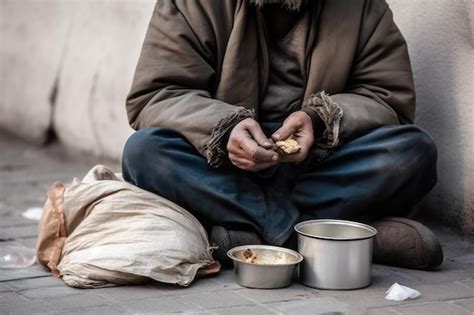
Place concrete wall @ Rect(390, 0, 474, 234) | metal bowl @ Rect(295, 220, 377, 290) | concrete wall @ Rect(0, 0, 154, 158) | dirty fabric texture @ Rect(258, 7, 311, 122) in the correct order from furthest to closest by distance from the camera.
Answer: concrete wall @ Rect(0, 0, 154, 158) → concrete wall @ Rect(390, 0, 474, 234) → dirty fabric texture @ Rect(258, 7, 311, 122) → metal bowl @ Rect(295, 220, 377, 290)

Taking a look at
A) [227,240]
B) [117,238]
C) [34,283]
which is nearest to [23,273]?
[34,283]

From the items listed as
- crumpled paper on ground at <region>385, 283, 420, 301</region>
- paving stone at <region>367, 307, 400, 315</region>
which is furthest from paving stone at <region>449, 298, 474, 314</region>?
paving stone at <region>367, 307, 400, 315</region>

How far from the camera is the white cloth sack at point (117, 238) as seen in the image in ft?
13.1

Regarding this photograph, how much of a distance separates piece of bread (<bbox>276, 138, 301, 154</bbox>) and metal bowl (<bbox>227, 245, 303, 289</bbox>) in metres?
0.36

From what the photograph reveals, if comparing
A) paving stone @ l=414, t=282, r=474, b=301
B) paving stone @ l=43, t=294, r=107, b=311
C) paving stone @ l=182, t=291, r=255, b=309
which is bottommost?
paving stone @ l=43, t=294, r=107, b=311

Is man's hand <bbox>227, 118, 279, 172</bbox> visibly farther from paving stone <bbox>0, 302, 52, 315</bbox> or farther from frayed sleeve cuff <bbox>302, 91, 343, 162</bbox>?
paving stone <bbox>0, 302, 52, 315</bbox>

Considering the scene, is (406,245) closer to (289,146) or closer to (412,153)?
(412,153)

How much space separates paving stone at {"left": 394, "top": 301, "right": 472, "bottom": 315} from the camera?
374 cm

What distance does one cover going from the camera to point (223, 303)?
3.80 m

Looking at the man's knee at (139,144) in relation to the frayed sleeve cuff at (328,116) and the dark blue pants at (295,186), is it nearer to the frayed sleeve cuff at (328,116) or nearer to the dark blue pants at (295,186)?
the dark blue pants at (295,186)

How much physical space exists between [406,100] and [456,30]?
1.87ft

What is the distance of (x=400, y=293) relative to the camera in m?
3.89

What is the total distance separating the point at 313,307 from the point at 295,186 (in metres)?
0.76

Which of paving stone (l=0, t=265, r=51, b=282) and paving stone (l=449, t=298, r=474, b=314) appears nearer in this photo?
paving stone (l=449, t=298, r=474, b=314)
